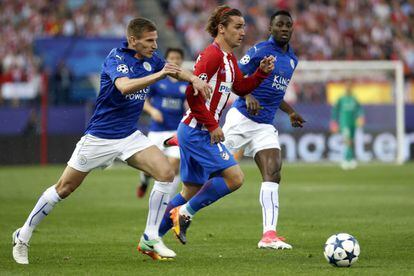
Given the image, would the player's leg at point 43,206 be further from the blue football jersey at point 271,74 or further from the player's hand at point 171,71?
the blue football jersey at point 271,74

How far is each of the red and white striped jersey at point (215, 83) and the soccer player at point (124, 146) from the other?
47 cm

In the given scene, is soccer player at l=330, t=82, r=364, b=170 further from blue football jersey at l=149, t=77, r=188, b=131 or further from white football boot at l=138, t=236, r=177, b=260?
white football boot at l=138, t=236, r=177, b=260

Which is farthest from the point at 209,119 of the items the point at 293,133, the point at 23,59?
the point at 23,59

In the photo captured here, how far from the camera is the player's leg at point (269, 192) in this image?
427 inches

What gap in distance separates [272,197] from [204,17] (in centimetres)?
2581

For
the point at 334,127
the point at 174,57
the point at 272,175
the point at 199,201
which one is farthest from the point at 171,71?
the point at 334,127

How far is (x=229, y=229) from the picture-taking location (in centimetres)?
1291

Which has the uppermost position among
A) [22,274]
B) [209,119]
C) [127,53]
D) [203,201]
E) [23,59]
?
[23,59]

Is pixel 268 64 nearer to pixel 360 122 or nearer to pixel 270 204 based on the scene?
pixel 270 204

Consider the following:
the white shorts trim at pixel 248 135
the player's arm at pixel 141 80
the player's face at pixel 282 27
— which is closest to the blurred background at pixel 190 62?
the white shorts trim at pixel 248 135

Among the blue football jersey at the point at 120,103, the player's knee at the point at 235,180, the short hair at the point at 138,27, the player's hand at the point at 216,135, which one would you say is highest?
the short hair at the point at 138,27

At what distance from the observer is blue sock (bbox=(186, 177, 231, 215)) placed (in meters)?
10.4

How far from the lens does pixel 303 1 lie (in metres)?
37.3

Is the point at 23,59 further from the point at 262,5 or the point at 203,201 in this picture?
the point at 203,201
